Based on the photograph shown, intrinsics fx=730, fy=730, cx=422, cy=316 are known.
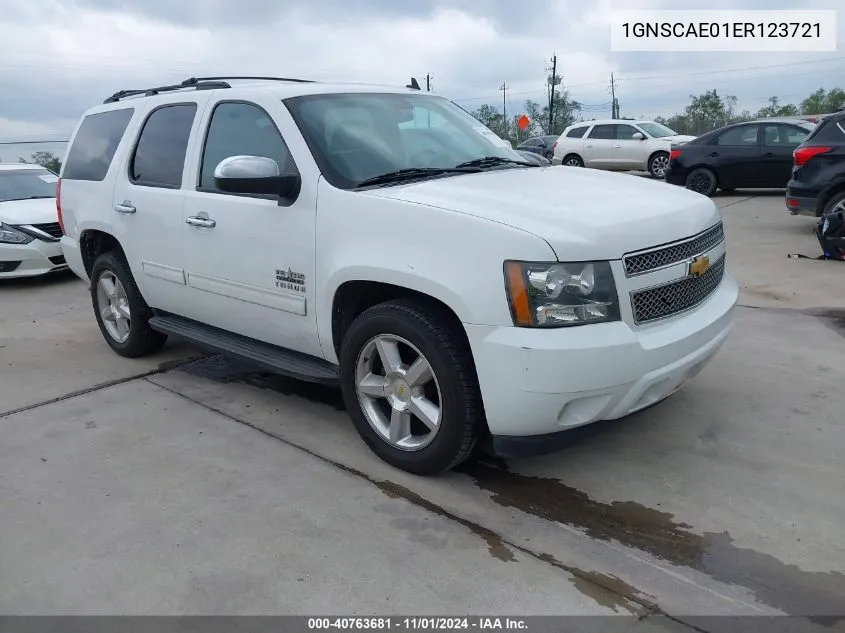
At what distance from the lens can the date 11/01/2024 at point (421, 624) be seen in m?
Result: 2.45

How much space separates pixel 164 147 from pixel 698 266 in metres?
3.33

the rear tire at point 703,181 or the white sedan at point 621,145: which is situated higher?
the white sedan at point 621,145

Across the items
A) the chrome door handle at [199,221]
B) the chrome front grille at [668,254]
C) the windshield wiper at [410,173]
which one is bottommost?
the chrome front grille at [668,254]

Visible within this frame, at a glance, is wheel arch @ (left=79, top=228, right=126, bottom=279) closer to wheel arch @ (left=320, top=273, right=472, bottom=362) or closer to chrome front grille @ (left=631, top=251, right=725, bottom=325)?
wheel arch @ (left=320, top=273, right=472, bottom=362)

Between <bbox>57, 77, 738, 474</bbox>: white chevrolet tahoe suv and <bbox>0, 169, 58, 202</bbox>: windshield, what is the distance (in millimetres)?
5679

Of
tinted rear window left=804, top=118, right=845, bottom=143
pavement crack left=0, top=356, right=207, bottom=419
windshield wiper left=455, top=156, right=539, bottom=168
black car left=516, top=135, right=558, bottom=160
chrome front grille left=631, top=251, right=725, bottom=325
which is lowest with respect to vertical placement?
pavement crack left=0, top=356, right=207, bottom=419

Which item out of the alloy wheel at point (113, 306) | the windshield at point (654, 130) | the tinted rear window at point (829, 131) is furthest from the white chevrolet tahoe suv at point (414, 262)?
the windshield at point (654, 130)

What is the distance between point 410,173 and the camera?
146 inches

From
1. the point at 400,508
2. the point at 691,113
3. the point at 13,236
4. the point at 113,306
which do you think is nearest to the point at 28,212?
the point at 13,236

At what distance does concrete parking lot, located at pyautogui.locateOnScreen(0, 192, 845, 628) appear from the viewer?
263 centimetres

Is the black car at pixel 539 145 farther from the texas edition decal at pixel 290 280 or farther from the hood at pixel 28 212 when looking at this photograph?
the texas edition decal at pixel 290 280

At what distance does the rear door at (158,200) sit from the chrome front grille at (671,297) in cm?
276

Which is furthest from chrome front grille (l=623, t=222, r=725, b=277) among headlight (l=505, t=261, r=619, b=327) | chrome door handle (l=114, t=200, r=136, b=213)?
chrome door handle (l=114, t=200, r=136, b=213)

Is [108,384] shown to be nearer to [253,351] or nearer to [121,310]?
[121,310]
